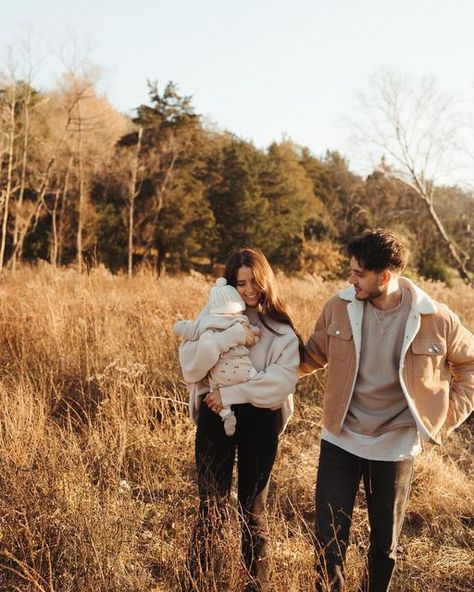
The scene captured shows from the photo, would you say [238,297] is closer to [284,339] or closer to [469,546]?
[284,339]

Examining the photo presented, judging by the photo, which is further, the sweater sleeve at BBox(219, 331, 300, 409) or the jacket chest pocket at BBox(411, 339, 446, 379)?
the sweater sleeve at BBox(219, 331, 300, 409)

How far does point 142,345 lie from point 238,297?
311 cm

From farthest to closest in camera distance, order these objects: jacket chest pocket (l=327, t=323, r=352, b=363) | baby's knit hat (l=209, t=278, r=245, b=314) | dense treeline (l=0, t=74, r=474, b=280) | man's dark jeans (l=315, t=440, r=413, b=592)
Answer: dense treeline (l=0, t=74, r=474, b=280), baby's knit hat (l=209, t=278, r=245, b=314), jacket chest pocket (l=327, t=323, r=352, b=363), man's dark jeans (l=315, t=440, r=413, b=592)

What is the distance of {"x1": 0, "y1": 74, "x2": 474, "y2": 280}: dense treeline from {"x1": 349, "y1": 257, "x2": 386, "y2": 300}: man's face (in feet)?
65.0

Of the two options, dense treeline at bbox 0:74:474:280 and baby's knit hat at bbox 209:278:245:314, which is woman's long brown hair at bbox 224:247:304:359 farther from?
dense treeline at bbox 0:74:474:280

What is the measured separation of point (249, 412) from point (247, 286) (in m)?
0.56

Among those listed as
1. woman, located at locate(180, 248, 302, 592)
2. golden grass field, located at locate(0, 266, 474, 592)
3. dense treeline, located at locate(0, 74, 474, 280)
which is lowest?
golden grass field, located at locate(0, 266, 474, 592)

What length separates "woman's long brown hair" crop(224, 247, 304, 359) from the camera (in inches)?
101

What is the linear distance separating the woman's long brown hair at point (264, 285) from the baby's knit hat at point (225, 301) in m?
0.10

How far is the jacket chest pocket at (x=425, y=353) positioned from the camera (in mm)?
2256

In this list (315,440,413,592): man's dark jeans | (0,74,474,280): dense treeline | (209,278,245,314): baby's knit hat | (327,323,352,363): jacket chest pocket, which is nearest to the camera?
(315,440,413,592): man's dark jeans

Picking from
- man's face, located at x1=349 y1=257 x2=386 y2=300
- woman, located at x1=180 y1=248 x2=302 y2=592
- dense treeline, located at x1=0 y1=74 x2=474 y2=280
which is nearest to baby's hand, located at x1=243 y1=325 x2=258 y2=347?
woman, located at x1=180 y1=248 x2=302 y2=592

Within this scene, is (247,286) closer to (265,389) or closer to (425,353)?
(265,389)

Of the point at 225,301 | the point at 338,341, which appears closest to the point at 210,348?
the point at 225,301
